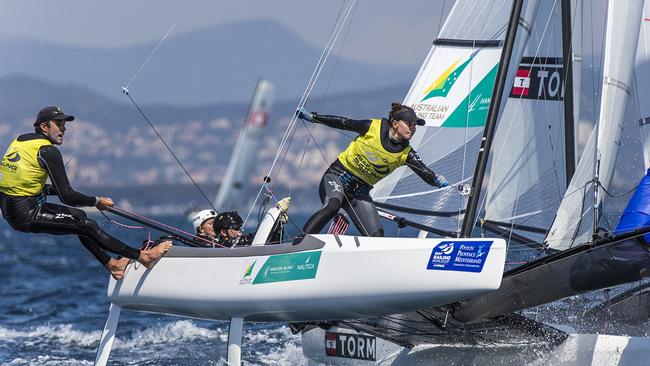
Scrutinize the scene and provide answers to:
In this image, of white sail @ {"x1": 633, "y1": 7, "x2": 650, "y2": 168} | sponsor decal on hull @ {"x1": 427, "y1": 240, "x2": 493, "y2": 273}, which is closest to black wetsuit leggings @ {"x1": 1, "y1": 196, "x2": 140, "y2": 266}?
sponsor decal on hull @ {"x1": 427, "y1": 240, "x2": 493, "y2": 273}

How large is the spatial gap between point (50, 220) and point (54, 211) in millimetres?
57

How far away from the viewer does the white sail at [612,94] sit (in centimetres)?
745

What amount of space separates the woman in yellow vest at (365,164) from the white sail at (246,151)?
25.1 metres

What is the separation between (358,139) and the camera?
281 inches

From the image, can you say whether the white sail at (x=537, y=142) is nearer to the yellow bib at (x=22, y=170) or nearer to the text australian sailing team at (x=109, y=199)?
the text australian sailing team at (x=109, y=199)

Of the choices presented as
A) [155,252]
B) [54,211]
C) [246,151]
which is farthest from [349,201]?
[246,151]

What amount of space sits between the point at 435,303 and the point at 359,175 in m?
1.19

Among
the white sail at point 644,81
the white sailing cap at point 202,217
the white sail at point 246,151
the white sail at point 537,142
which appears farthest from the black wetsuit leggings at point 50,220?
the white sail at point 246,151

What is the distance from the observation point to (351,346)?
814 cm

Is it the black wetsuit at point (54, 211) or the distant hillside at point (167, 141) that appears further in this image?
the distant hillside at point (167, 141)

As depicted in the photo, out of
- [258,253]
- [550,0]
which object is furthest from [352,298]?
[550,0]

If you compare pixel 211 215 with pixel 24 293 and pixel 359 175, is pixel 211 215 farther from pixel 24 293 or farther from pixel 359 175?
pixel 24 293

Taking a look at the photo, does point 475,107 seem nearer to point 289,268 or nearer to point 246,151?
point 289,268

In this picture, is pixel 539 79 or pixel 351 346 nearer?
pixel 351 346
